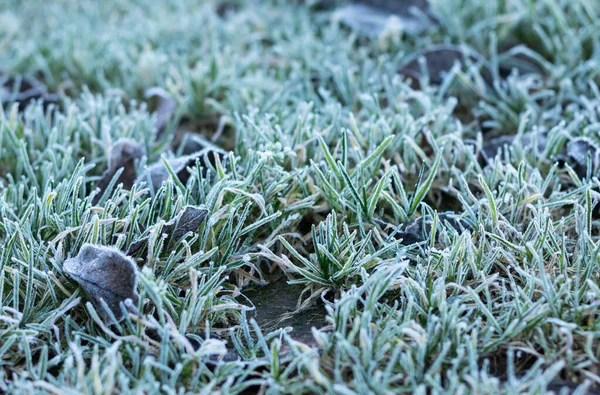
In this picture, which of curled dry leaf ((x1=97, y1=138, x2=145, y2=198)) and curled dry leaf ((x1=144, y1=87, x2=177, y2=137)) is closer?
curled dry leaf ((x1=97, y1=138, x2=145, y2=198))

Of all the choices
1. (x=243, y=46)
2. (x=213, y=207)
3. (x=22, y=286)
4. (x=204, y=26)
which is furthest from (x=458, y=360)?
(x=204, y=26)

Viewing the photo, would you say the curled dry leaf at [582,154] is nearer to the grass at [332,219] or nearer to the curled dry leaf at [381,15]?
the grass at [332,219]

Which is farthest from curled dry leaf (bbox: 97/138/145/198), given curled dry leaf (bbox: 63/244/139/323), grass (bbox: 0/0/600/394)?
curled dry leaf (bbox: 63/244/139/323)

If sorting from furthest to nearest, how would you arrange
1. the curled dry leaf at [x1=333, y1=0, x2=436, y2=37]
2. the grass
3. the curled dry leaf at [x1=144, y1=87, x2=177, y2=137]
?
1. the curled dry leaf at [x1=333, y1=0, x2=436, y2=37]
2. the curled dry leaf at [x1=144, y1=87, x2=177, y2=137]
3. the grass

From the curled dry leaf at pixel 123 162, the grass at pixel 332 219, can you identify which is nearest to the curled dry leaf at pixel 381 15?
the grass at pixel 332 219

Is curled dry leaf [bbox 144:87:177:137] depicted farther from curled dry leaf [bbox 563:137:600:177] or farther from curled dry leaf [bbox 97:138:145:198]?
curled dry leaf [bbox 563:137:600:177]

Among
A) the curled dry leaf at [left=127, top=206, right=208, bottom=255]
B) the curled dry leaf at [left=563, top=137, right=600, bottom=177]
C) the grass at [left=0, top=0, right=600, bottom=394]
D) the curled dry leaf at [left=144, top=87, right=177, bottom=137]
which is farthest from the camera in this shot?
the curled dry leaf at [left=144, top=87, right=177, bottom=137]
